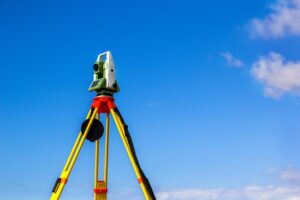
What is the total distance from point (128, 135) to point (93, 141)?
1919 mm

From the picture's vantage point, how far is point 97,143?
25.1m

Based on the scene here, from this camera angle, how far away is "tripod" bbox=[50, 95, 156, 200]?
23328 mm

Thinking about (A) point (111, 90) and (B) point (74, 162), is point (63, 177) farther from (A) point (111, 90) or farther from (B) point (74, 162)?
(A) point (111, 90)

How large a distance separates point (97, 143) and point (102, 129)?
86 centimetres

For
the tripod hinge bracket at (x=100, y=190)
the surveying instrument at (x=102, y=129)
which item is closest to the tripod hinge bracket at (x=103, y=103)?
the surveying instrument at (x=102, y=129)

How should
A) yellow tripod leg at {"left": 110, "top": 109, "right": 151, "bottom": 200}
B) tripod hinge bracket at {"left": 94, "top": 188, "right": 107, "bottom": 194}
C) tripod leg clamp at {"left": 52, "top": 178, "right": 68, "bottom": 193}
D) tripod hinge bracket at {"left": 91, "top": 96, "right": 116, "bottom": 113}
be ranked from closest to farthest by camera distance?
yellow tripod leg at {"left": 110, "top": 109, "right": 151, "bottom": 200} → tripod leg clamp at {"left": 52, "top": 178, "right": 68, "bottom": 193} → tripod hinge bracket at {"left": 94, "top": 188, "right": 107, "bottom": 194} → tripod hinge bracket at {"left": 91, "top": 96, "right": 116, "bottom": 113}

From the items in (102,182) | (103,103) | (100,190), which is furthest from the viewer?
(103,103)

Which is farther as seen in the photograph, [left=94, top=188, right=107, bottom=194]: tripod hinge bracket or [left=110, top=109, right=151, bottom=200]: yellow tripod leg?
[left=94, top=188, right=107, bottom=194]: tripod hinge bracket

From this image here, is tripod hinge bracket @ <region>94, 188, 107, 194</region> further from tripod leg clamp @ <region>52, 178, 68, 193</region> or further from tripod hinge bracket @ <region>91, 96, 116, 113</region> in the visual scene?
tripod hinge bracket @ <region>91, 96, 116, 113</region>

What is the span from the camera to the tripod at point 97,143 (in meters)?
23.3

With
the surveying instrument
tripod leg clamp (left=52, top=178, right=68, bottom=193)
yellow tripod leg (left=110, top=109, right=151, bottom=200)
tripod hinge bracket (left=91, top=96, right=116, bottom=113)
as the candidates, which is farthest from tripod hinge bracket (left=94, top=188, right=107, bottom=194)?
tripod hinge bracket (left=91, top=96, right=116, bottom=113)

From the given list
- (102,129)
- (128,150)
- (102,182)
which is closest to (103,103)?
(102,129)

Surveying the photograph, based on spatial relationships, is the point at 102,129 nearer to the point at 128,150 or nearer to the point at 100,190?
the point at 128,150

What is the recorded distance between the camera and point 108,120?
25.1 m
